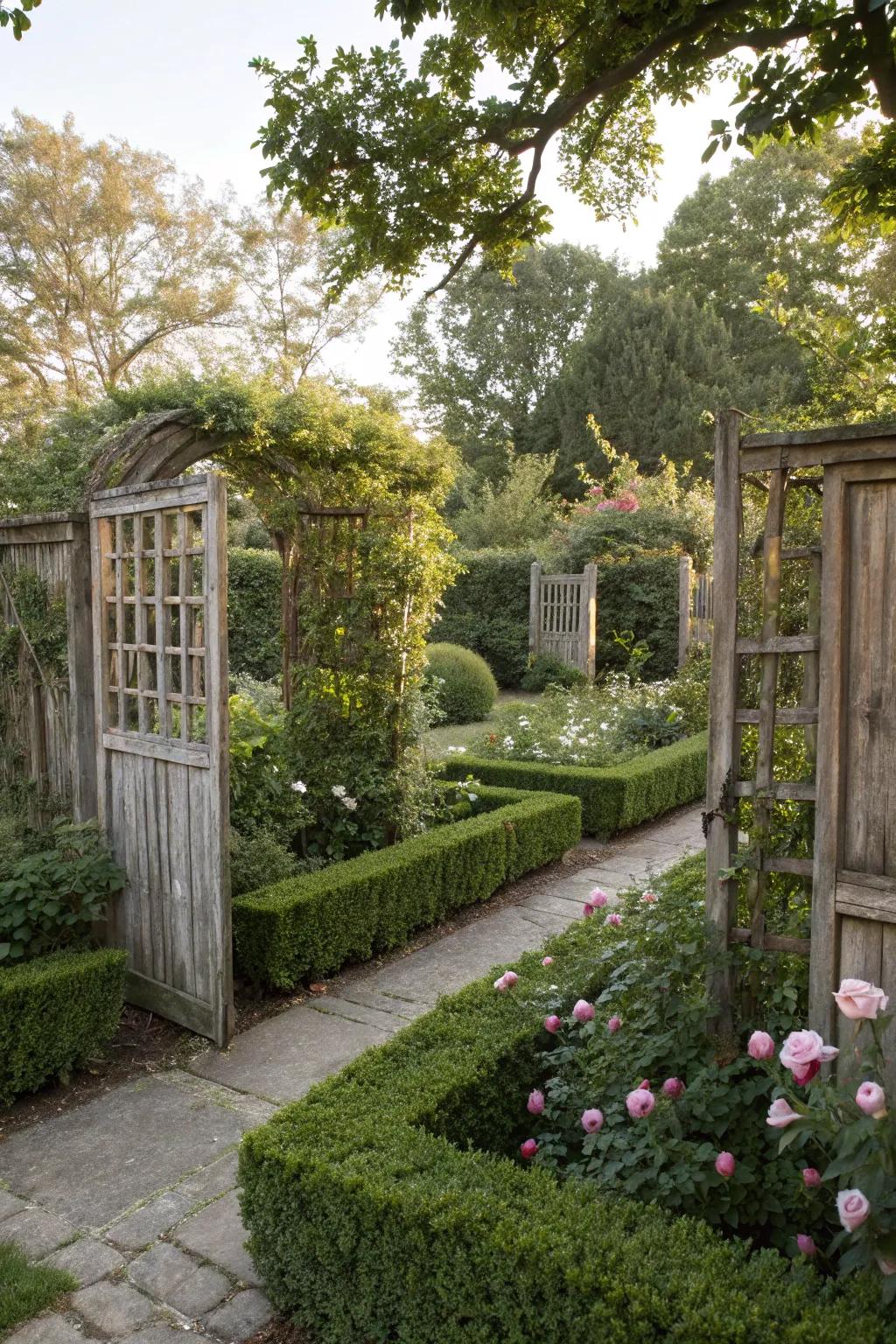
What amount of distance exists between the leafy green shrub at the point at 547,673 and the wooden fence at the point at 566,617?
8cm

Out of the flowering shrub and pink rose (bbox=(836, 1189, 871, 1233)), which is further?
the flowering shrub

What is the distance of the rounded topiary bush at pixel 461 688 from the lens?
39.6 feet

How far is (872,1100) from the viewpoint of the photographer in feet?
5.69

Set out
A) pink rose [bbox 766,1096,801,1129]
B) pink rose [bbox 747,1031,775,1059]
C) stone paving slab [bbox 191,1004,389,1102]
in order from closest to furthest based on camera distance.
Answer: pink rose [bbox 766,1096,801,1129], pink rose [bbox 747,1031,775,1059], stone paving slab [bbox 191,1004,389,1102]

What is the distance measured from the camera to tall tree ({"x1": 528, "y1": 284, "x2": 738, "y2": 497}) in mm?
24781

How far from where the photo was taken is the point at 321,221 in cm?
531

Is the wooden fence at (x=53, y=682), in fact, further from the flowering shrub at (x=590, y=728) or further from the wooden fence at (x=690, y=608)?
the wooden fence at (x=690, y=608)

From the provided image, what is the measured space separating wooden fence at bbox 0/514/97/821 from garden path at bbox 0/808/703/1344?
4.99ft

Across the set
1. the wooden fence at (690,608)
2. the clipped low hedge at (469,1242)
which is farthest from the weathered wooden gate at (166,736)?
the wooden fence at (690,608)

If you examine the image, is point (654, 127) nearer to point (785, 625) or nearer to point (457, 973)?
point (785, 625)

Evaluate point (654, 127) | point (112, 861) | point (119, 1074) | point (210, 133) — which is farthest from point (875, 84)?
point (210, 133)

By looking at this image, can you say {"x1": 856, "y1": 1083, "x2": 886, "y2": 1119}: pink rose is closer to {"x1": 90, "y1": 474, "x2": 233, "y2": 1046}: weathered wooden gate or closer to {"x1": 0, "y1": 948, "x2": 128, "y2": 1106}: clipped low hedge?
{"x1": 90, "y1": 474, "x2": 233, "y2": 1046}: weathered wooden gate

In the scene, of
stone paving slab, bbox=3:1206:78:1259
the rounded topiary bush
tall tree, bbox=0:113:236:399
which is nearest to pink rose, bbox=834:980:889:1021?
stone paving slab, bbox=3:1206:78:1259

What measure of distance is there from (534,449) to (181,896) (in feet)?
83.6
